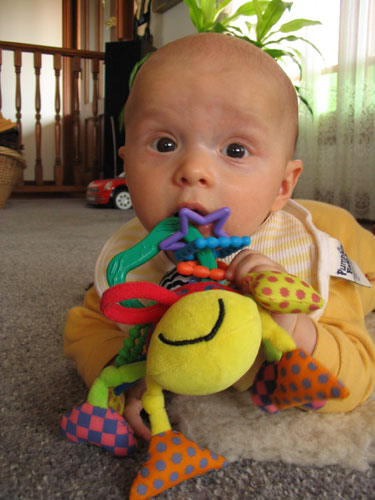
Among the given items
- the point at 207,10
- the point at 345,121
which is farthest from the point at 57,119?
the point at 345,121

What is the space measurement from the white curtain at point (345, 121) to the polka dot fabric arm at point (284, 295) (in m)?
1.68

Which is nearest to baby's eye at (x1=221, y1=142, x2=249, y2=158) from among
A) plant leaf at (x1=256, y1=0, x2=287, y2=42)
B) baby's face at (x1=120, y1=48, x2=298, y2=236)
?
baby's face at (x1=120, y1=48, x2=298, y2=236)

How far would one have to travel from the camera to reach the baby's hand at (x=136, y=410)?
19.0 inches

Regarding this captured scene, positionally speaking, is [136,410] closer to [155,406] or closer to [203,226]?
[155,406]

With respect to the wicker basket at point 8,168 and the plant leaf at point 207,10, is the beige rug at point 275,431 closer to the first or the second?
the plant leaf at point 207,10

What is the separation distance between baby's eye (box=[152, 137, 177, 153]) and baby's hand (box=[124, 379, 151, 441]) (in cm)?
26

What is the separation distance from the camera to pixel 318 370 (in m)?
0.39

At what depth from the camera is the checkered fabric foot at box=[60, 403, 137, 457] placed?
0.44m

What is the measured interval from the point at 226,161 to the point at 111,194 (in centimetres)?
244

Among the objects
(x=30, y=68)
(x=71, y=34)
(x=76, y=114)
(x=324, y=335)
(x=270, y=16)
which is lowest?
(x=324, y=335)

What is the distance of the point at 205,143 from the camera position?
502mm

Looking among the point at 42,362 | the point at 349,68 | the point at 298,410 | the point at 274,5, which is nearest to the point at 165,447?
the point at 298,410

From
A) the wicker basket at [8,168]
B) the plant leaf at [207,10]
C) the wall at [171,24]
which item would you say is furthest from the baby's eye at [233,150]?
the wall at [171,24]

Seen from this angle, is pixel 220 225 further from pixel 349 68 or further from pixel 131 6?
pixel 131 6
